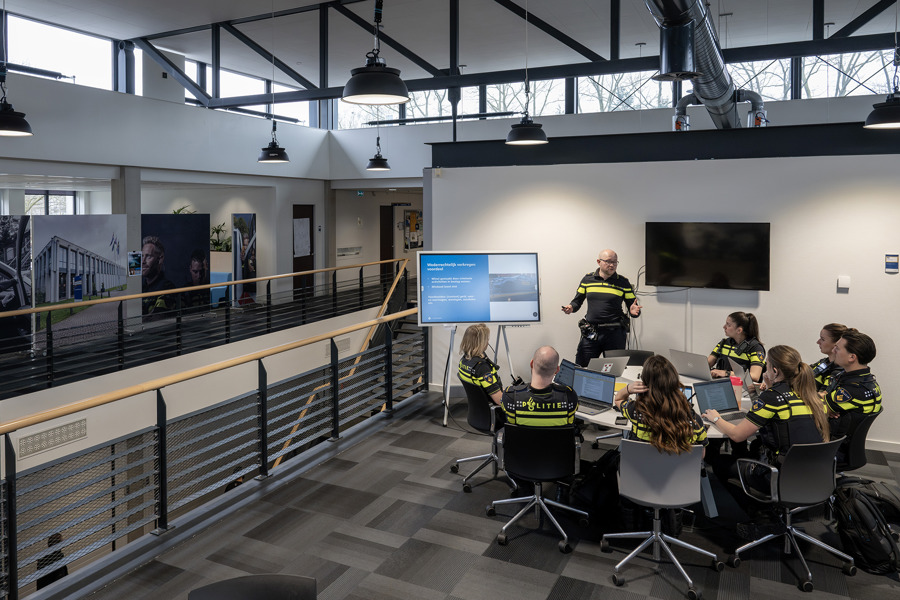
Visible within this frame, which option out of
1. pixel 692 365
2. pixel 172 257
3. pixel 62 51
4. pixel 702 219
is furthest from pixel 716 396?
pixel 62 51

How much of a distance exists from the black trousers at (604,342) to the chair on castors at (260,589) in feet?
15.3

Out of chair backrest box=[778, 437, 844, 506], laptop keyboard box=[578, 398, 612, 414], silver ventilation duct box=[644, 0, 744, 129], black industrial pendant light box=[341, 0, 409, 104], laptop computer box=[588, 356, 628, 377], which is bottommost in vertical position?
chair backrest box=[778, 437, 844, 506]

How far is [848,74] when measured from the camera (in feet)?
33.8

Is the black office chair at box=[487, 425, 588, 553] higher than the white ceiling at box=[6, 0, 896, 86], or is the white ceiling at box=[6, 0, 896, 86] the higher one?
the white ceiling at box=[6, 0, 896, 86]

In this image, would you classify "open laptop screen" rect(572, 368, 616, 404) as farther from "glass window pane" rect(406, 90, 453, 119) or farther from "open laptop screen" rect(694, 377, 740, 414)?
"glass window pane" rect(406, 90, 453, 119)

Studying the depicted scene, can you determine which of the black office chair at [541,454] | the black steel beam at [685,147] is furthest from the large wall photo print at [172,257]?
the black office chair at [541,454]

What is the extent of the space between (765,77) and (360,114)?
766cm

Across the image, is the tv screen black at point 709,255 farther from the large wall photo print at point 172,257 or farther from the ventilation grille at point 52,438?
the large wall photo print at point 172,257

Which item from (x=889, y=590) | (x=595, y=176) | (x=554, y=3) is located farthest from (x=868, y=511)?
(x=554, y=3)

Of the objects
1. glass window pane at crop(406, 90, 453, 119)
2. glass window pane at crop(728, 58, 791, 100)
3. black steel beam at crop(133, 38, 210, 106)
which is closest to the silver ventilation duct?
glass window pane at crop(728, 58, 791, 100)

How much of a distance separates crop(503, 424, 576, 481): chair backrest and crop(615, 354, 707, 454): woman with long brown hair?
15.3 inches

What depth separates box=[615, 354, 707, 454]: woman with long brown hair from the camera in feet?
11.4

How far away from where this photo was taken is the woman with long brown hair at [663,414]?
3.48 meters

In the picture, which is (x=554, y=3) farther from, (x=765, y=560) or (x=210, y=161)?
(x=765, y=560)
